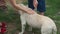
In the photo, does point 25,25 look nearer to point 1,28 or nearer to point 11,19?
point 11,19

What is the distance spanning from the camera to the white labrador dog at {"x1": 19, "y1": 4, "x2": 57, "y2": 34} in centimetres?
471

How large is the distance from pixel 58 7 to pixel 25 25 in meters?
1.99

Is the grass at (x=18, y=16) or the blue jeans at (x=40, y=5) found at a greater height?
the blue jeans at (x=40, y=5)

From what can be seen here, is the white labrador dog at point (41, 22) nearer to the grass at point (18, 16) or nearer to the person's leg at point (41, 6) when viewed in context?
the grass at point (18, 16)

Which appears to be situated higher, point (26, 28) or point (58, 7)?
point (58, 7)

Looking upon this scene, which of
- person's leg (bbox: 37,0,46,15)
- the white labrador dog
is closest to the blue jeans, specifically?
person's leg (bbox: 37,0,46,15)

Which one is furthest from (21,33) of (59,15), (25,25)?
(59,15)

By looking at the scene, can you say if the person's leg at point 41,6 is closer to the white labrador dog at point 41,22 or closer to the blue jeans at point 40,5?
the blue jeans at point 40,5

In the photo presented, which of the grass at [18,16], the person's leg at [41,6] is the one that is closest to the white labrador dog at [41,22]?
the grass at [18,16]

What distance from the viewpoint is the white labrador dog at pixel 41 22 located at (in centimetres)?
471

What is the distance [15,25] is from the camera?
5.98 metres

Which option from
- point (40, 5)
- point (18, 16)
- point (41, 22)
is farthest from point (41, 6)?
point (41, 22)

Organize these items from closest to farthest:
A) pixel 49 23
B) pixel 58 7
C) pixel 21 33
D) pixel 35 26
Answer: pixel 49 23 < pixel 35 26 < pixel 21 33 < pixel 58 7

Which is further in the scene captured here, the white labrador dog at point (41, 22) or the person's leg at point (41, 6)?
the person's leg at point (41, 6)
